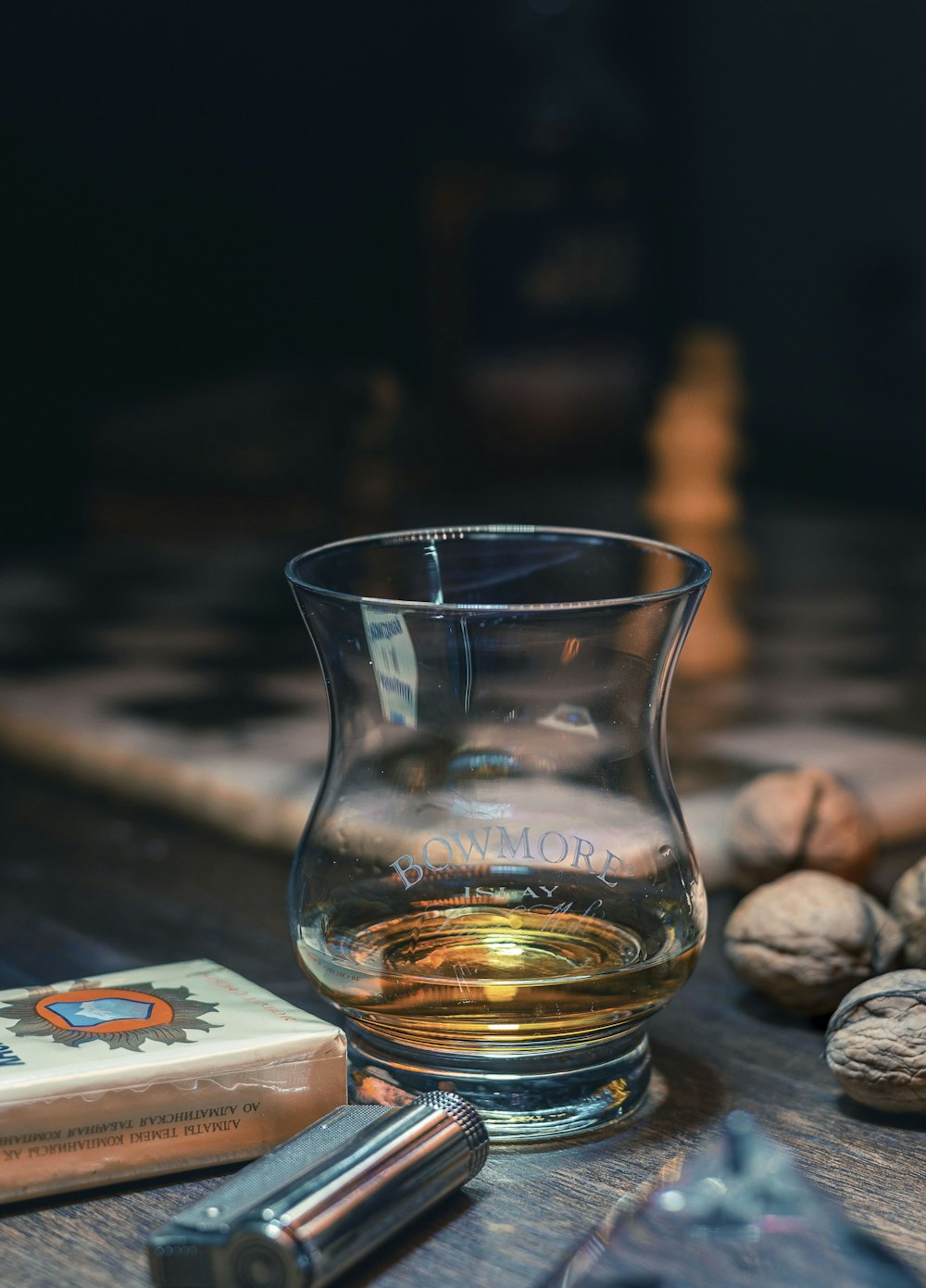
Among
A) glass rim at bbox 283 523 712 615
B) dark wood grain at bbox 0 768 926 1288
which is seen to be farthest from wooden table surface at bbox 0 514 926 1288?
glass rim at bbox 283 523 712 615

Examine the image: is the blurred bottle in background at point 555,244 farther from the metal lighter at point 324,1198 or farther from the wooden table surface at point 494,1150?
the metal lighter at point 324,1198

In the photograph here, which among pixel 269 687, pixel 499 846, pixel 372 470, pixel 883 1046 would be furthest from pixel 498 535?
pixel 372 470

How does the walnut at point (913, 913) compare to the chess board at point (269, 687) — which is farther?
the chess board at point (269, 687)

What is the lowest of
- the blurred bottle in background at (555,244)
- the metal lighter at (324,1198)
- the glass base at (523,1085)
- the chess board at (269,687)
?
the chess board at (269,687)

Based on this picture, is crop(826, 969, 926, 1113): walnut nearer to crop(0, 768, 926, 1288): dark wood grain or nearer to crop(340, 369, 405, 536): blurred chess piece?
crop(0, 768, 926, 1288): dark wood grain

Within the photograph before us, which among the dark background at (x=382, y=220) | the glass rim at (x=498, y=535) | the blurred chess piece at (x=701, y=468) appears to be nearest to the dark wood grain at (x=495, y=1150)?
the glass rim at (x=498, y=535)

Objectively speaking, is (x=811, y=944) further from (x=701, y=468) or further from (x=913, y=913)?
(x=701, y=468)

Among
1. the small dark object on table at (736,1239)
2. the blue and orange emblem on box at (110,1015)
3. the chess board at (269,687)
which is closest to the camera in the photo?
the small dark object on table at (736,1239)
